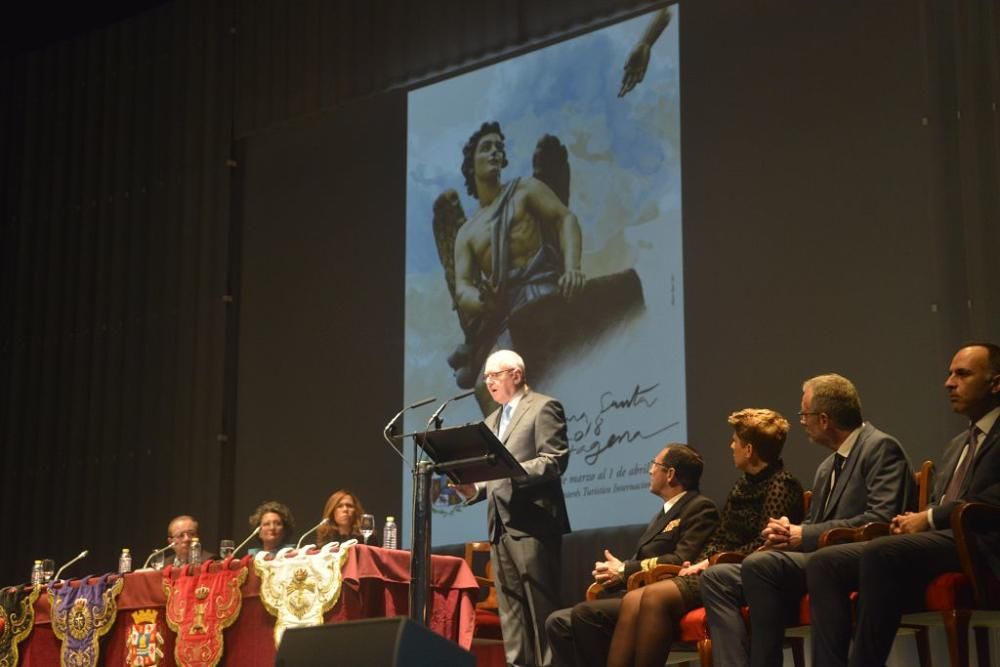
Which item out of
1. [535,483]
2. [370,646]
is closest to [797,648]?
[535,483]

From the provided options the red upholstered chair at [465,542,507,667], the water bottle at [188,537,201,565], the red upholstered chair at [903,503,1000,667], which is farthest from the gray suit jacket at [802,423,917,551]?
the water bottle at [188,537,201,565]

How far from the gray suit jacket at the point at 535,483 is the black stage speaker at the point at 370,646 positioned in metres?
2.09

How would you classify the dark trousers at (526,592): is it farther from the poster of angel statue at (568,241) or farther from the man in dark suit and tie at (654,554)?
the poster of angel statue at (568,241)

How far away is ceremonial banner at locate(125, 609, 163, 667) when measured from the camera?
17.6 ft

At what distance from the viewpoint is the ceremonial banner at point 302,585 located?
4.95 metres

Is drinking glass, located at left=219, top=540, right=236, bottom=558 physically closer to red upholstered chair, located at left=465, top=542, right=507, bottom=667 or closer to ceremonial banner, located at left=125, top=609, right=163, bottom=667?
ceremonial banner, located at left=125, top=609, right=163, bottom=667

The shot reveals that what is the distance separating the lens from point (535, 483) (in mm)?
5191

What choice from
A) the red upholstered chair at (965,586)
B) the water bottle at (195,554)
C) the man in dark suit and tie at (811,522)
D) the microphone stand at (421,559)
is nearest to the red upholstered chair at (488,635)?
the water bottle at (195,554)

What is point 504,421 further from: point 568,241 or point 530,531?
point 568,241

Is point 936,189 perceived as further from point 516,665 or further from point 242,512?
point 242,512

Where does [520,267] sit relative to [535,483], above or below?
above

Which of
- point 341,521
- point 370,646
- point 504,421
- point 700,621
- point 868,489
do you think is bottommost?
point 700,621

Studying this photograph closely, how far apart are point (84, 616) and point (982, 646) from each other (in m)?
3.35

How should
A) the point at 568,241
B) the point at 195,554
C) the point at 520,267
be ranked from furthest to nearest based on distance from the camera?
the point at 520,267, the point at 568,241, the point at 195,554
